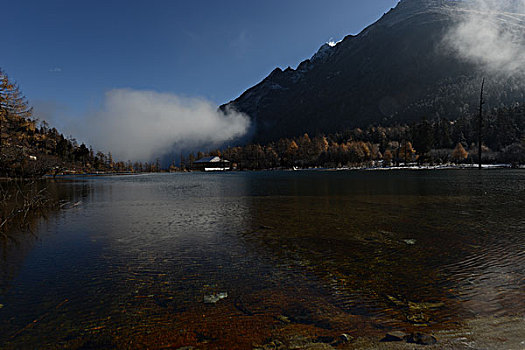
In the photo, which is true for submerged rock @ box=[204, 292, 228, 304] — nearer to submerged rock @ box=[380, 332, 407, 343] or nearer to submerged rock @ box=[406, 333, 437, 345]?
submerged rock @ box=[380, 332, 407, 343]

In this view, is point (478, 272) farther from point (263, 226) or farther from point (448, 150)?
point (448, 150)

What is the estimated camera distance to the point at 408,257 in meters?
8.08

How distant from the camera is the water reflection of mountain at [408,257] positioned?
17.5 feet

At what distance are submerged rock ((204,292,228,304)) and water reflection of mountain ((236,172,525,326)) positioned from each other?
6.95 ft

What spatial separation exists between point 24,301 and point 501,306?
9.19m

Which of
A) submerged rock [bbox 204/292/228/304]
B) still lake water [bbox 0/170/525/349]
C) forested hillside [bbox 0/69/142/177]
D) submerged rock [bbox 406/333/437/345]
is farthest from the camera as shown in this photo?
forested hillside [bbox 0/69/142/177]

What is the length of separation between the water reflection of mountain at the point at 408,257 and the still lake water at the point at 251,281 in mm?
38

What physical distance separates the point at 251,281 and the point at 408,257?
463 centimetres

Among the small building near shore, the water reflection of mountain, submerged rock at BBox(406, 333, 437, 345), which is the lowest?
the water reflection of mountain

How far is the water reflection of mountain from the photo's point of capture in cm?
533

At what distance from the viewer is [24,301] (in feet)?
19.1

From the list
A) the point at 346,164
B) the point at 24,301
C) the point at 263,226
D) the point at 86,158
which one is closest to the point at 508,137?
the point at 346,164

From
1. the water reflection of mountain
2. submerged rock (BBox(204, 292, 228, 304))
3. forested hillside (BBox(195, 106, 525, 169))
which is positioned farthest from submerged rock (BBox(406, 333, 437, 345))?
forested hillside (BBox(195, 106, 525, 169))

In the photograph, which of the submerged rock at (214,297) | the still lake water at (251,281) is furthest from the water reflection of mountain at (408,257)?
the submerged rock at (214,297)
